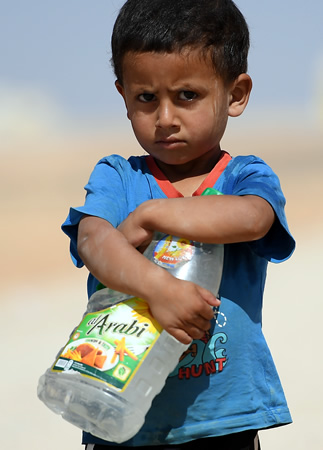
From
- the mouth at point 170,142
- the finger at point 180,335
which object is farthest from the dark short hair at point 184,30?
the finger at point 180,335

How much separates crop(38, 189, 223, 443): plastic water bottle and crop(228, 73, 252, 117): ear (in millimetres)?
549

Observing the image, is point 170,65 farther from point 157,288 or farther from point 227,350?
point 227,350

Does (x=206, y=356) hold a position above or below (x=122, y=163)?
below

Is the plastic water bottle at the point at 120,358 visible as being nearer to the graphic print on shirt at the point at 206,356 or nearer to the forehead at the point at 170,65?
the graphic print on shirt at the point at 206,356

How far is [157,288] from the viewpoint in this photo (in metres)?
2.31

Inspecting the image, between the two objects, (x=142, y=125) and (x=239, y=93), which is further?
(x=239, y=93)

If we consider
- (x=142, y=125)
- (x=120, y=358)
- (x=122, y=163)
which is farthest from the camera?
(x=122, y=163)

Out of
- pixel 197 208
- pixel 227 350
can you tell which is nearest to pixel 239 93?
pixel 197 208

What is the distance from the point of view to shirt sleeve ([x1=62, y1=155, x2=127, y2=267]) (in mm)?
2574

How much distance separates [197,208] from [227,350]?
0.48m

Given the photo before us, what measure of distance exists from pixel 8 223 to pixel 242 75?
5.44m

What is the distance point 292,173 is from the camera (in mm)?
9344

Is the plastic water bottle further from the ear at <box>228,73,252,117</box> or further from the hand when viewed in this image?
the ear at <box>228,73,252,117</box>

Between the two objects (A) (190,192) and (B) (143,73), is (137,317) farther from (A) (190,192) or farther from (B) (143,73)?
(B) (143,73)
